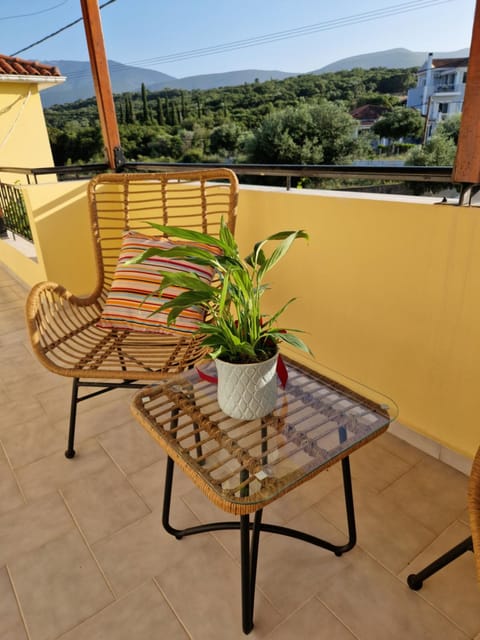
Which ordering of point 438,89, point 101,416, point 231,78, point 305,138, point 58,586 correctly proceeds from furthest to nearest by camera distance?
point 305,138, point 231,78, point 438,89, point 101,416, point 58,586

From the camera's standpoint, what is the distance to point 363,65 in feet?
10.5

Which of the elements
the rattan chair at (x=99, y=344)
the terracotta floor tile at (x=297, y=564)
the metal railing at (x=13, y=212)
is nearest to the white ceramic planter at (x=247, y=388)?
the rattan chair at (x=99, y=344)

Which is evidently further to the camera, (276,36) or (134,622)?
(276,36)

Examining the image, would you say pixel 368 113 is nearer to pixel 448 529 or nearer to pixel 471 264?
pixel 471 264

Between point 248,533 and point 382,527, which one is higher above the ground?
point 248,533

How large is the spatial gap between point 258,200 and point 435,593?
164 centimetres

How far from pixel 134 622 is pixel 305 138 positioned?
35.1 ft

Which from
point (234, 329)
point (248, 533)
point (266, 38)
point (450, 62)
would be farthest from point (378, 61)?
point (266, 38)

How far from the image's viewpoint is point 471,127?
1208 mm

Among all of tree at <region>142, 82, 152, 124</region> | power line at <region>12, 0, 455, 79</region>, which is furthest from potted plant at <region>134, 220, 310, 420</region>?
tree at <region>142, 82, 152, 124</region>

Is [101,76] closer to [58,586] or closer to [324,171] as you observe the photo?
[324,171]

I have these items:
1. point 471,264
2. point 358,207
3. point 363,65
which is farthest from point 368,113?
point 471,264

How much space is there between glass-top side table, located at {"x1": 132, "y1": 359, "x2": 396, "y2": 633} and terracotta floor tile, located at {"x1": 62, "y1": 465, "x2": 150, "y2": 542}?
10.0 inches

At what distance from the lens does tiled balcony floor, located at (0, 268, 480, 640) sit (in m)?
1.05
